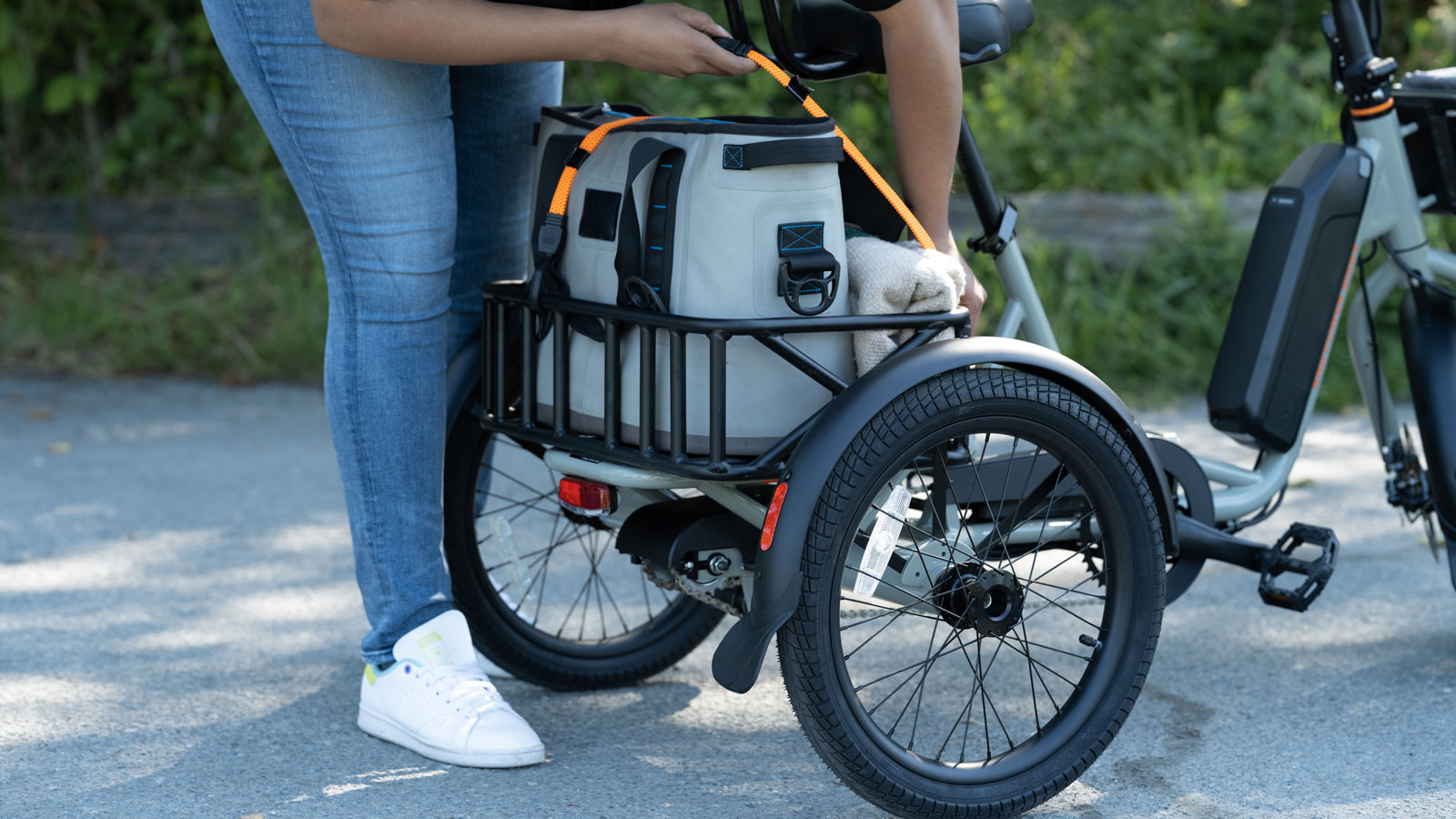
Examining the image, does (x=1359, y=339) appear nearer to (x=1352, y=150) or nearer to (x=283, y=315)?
(x=1352, y=150)

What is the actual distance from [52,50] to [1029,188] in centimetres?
384

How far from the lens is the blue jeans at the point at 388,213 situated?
6.47 feet

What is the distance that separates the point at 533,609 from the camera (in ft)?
9.11

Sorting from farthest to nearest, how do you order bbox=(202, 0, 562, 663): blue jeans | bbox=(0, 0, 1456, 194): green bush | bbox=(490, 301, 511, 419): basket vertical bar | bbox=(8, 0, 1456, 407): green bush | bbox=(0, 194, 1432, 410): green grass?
bbox=(0, 0, 1456, 194): green bush → bbox=(8, 0, 1456, 407): green bush → bbox=(0, 194, 1432, 410): green grass → bbox=(490, 301, 511, 419): basket vertical bar → bbox=(202, 0, 562, 663): blue jeans

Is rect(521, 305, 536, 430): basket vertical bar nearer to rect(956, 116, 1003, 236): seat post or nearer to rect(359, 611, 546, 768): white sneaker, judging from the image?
rect(359, 611, 546, 768): white sneaker

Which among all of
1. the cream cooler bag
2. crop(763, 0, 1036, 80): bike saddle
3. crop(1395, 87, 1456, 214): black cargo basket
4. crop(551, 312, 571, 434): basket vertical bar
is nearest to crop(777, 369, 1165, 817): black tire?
the cream cooler bag

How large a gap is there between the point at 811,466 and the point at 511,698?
0.95m

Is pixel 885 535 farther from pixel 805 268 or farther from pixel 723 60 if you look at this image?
pixel 723 60

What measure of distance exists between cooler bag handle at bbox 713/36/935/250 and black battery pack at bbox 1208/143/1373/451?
2.42ft

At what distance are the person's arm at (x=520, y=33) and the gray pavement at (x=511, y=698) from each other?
3.43 ft

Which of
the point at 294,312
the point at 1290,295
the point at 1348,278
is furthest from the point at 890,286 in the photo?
the point at 294,312

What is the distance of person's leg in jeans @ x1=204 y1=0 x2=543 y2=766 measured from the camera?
6.48 ft

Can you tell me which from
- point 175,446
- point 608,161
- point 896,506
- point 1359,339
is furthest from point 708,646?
point 175,446

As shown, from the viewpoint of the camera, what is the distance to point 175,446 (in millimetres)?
4102
